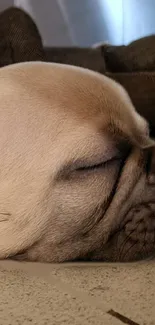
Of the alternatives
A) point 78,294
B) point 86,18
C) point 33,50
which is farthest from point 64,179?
point 86,18

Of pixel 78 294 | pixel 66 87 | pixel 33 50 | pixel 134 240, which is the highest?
pixel 66 87

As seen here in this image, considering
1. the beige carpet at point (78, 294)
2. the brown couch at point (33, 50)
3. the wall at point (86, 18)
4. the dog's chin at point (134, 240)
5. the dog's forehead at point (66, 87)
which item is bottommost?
the wall at point (86, 18)

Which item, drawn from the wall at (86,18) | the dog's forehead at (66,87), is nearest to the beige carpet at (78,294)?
the dog's forehead at (66,87)

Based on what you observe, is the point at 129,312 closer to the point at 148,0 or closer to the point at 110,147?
the point at 110,147

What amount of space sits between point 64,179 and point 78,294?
328mm

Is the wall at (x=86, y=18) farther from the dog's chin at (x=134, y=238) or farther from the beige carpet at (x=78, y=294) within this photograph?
the beige carpet at (x=78, y=294)

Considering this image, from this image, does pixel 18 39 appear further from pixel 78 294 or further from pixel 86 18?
pixel 78 294

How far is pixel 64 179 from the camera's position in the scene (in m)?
1.15

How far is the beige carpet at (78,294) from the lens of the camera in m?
0.77

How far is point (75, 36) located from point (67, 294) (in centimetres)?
428

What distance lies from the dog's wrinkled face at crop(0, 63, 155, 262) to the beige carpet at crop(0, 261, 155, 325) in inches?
3.4

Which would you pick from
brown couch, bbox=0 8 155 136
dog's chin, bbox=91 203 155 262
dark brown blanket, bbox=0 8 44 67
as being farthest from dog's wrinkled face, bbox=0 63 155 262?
dark brown blanket, bbox=0 8 44 67

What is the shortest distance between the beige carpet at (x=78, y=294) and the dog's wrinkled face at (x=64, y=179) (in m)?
0.09

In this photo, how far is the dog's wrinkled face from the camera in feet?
3.71
